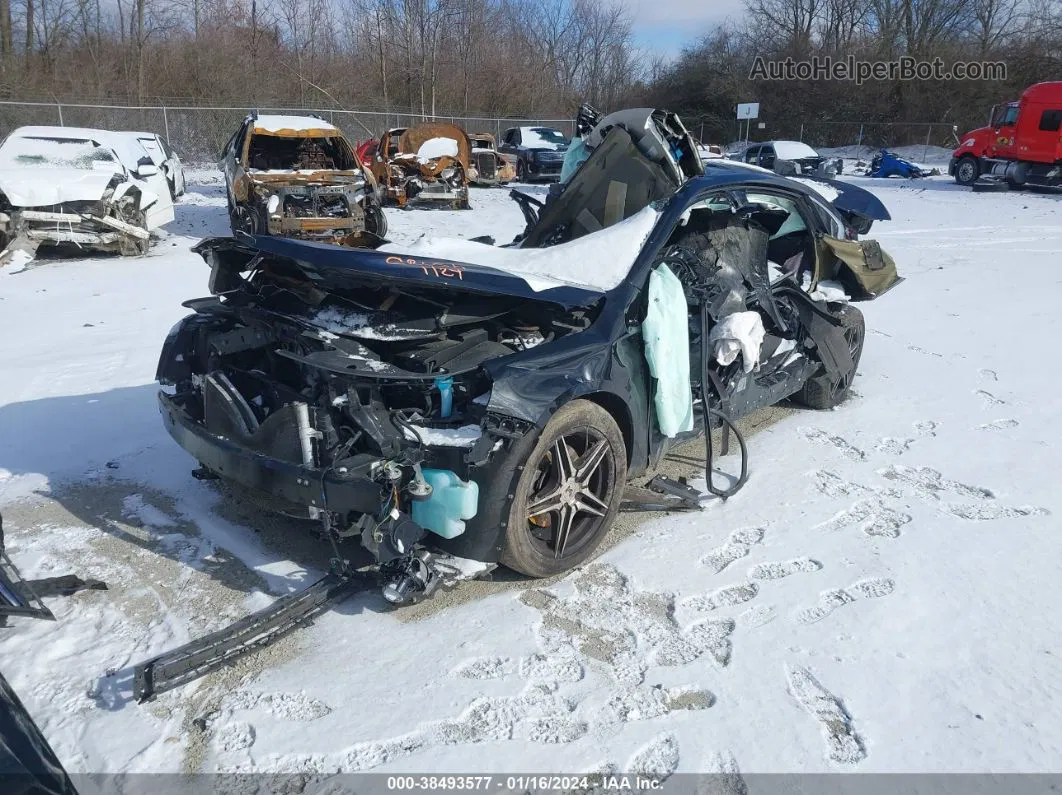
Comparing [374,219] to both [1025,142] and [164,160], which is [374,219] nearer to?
[164,160]

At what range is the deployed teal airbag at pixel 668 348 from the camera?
381 centimetres

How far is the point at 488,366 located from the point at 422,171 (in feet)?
45.2

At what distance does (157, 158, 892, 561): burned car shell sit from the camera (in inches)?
124

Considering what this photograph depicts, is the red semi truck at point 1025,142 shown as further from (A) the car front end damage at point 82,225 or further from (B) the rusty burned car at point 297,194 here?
(A) the car front end damage at point 82,225

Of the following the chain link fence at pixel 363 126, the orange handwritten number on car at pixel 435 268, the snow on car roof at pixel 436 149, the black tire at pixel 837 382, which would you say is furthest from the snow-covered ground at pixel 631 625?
the chain link fence at pixel 363 126

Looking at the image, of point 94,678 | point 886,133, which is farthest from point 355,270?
point 886,133

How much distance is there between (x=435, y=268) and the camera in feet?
11.2

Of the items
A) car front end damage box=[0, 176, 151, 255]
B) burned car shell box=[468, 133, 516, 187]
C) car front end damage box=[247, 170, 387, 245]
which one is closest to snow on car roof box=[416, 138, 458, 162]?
burned car shell box=[468, 133, 516, 187]

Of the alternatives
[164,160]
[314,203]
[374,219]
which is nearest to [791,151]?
[374,219]

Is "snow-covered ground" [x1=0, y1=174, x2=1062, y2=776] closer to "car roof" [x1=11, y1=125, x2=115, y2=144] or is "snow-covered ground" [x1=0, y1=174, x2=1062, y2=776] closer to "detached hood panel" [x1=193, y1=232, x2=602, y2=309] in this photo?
"detached hood panel" [x1=193, y1=232, x2=602, y2=309]

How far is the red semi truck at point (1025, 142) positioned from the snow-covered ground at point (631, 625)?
61.5ft

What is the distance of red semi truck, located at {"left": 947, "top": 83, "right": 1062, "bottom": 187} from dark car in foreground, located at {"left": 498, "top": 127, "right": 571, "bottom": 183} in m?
11.9

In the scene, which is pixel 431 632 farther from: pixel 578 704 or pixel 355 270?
pixel 355 270

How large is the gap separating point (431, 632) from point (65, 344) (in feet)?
18.3
